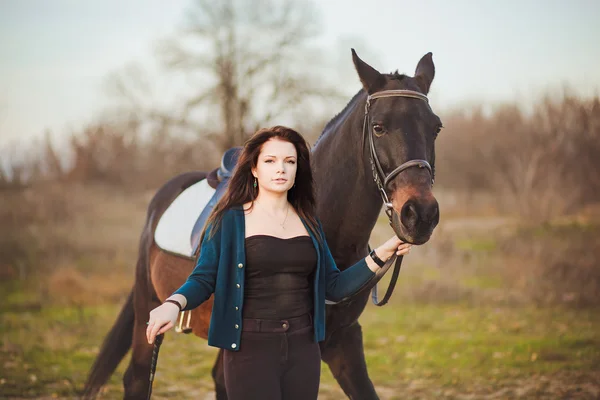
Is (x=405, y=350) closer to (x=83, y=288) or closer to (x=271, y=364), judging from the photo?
(x=271, y=364)

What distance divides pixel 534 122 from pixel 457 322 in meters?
7.61

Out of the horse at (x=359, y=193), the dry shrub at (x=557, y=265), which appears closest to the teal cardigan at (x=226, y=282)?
the horse at (x=359, y=193)

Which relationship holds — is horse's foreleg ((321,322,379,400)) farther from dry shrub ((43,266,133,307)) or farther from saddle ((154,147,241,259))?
dry shrub ((43,266,133,307))

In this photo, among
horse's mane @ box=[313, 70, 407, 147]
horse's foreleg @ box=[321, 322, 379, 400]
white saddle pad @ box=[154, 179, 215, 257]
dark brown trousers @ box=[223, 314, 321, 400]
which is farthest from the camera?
white saddle pad @ box=[154, 179, 215, 257]

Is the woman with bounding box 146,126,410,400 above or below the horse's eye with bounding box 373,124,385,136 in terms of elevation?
below

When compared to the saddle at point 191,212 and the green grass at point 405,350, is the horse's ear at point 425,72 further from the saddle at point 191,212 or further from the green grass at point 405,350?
the green grass at point 405,350

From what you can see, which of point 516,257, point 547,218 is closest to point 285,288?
point 516,257

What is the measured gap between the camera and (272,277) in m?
2.28

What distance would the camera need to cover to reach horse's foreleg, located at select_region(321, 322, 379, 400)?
11.0ft

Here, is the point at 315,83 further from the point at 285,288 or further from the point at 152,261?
the point at 285,288

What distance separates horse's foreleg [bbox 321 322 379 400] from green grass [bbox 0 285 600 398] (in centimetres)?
249

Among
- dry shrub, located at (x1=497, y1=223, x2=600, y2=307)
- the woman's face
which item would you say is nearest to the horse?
the woman's face

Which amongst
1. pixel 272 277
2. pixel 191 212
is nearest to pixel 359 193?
pixel 272 277

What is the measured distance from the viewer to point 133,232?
14297 mm
